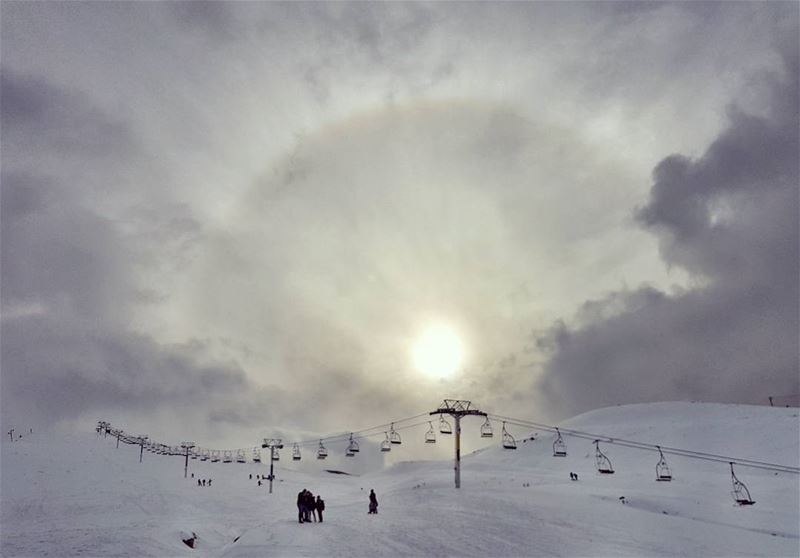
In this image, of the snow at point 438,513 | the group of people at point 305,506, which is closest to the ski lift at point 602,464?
the snow at point 438,513

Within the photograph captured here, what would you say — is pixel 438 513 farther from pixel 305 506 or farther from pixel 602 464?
pixel 602 464

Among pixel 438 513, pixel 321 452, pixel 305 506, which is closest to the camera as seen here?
pixel 305 506

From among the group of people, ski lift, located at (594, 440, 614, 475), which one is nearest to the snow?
the group of people

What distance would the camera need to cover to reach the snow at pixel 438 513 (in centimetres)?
3016

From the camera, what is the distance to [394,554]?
27.4m

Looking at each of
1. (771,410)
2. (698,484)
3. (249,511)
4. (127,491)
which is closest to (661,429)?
(771,410)

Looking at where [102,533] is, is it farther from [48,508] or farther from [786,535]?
[786,535]

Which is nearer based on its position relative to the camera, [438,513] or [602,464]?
[438,513]

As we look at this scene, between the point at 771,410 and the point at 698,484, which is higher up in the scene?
the point at 771,410

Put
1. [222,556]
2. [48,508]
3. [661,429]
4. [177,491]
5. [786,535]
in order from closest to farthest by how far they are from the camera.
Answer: [222,556] → [786,535] → [48,508] → [177,491] → [661,429]

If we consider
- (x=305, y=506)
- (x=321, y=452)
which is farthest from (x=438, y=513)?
(x=321, y=452)

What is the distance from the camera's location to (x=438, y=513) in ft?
131

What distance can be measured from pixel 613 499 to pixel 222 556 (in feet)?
135

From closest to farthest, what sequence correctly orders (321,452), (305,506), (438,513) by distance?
(305,506), (438,513), (321,452)
